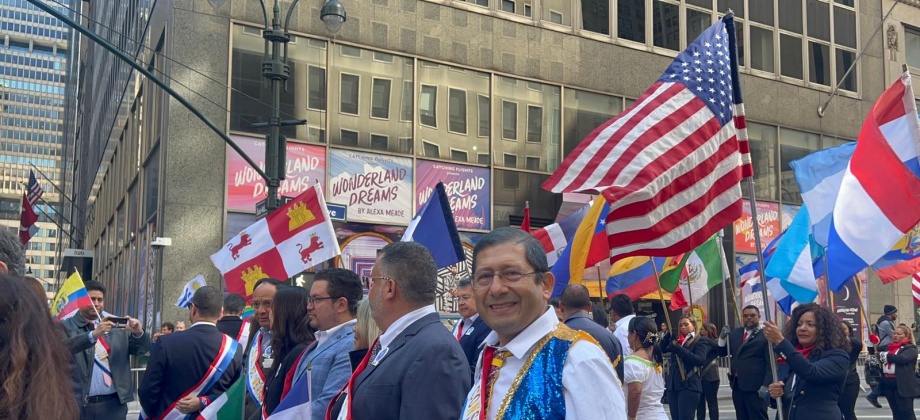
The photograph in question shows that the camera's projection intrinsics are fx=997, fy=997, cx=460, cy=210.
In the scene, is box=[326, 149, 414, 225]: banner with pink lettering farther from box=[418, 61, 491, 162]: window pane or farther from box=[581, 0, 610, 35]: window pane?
box=[581, 0, 610, 35]: window pane

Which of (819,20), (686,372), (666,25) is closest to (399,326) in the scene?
(686,372)

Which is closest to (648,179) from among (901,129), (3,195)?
(901,129)

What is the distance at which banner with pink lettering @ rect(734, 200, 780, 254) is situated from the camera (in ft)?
97.5

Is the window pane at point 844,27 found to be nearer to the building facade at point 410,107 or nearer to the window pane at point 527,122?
Answer: the building facade at point 410,107

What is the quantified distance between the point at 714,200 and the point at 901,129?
7.38ft

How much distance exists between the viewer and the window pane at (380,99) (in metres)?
23.7

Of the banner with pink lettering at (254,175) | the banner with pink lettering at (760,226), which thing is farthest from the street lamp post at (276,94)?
the banner with pink lettering at (760,226)

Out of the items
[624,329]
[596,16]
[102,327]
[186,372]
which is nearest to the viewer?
[186,372]

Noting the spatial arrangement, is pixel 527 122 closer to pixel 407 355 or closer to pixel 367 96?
pixel 367 96

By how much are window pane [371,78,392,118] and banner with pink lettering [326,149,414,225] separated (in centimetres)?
107

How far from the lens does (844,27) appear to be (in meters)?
33.7

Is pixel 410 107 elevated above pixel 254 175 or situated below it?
above

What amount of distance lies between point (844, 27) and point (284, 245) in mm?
28181

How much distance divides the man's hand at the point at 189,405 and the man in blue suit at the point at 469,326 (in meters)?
1.86
